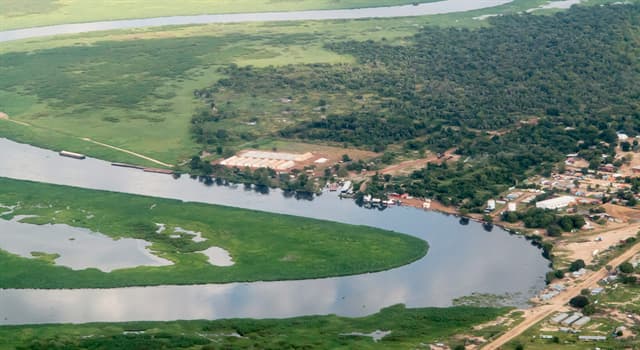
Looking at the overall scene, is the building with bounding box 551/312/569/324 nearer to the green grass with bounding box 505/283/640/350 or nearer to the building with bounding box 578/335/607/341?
the green grass with bounding box 505/283/640/350

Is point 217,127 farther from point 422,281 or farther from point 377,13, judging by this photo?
point 377,13

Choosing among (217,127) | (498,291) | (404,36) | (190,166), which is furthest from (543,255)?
(404,36)

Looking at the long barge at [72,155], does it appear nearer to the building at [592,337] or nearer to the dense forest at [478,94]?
the dense forest at [478,94]

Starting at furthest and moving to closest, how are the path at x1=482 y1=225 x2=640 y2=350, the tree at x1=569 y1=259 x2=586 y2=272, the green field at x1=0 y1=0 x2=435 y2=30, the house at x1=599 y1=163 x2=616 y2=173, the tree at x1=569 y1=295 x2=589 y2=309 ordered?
1. the green field at x1=0 y1=0 x2=435 y2=30
2. the house at x1=599 y1=163 x2=616 y2=173
3. the tree at x1=569 y1=259 x2=586 y2=272
4. the tree at x1=569 y1=295 x2=589 y2=309
5. the path at x1=482 y1=225 x2=640 y2=350

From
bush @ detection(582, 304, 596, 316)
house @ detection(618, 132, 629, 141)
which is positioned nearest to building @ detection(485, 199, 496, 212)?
bush @ detection(582, 304, 596, 316)

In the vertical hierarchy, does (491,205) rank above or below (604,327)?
above

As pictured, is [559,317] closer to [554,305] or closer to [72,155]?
[554,305]

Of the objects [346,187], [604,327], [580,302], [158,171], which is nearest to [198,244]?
[346,187]
